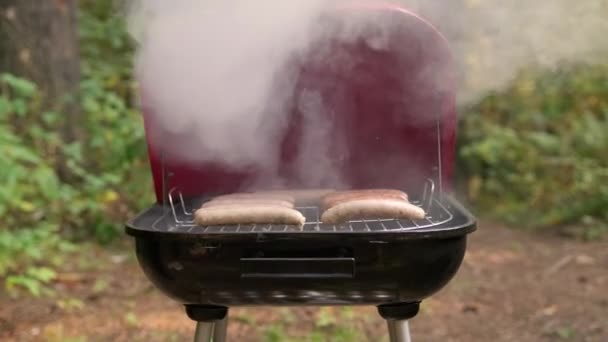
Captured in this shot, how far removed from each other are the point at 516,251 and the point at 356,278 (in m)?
3.85

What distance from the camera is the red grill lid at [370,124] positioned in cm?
224

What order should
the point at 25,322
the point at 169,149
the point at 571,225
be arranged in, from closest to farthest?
the point at 169,149, the point at 25,322, the point at 571,225

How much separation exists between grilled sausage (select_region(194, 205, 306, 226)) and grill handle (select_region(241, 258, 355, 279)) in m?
0.21

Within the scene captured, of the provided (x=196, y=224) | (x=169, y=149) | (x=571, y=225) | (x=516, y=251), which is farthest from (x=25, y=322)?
(x=571, y=225)

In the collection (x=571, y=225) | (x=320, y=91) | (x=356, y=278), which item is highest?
(x=320, y=91)

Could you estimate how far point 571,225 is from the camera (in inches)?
236

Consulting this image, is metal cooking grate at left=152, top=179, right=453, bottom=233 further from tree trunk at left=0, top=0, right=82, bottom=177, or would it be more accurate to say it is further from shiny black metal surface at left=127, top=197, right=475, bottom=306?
tree trunk at left=0, top=0, right=82, bottom=177

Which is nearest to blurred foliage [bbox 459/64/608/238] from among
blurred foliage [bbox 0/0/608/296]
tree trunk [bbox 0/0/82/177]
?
blurred foliage [bbox 0/0/608/296]

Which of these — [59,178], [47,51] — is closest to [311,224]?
[59,178]

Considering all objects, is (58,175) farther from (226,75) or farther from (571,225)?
(571,225)

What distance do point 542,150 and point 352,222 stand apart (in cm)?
555

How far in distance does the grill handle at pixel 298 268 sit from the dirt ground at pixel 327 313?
5.28ft

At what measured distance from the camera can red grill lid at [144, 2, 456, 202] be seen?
88.3 inches

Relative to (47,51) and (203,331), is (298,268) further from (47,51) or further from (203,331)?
(47,51)
